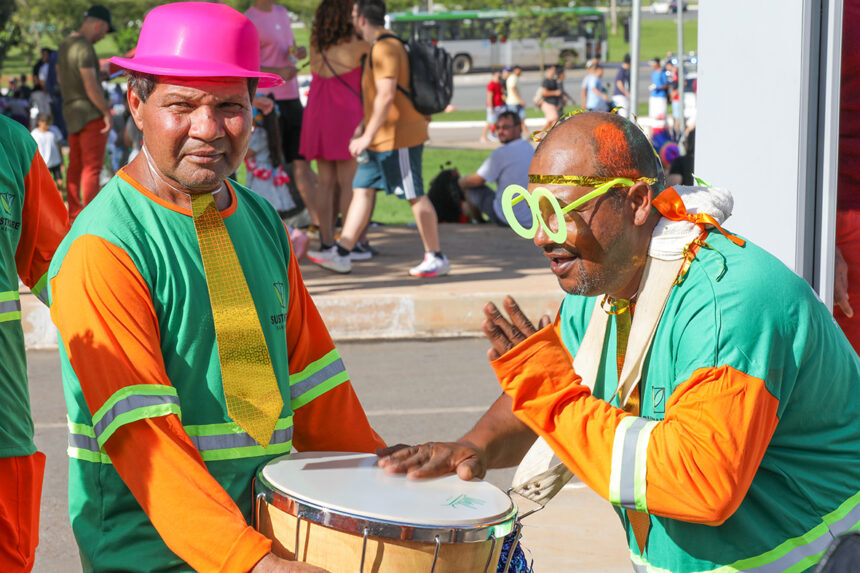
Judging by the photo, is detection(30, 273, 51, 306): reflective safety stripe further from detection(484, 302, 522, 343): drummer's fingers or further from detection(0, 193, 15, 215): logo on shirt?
detection(484, 302, 522, 343): drummer's fingers

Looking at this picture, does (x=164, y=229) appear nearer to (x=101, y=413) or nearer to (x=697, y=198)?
(x=101, y=413)

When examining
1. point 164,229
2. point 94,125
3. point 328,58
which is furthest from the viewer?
point 94,125

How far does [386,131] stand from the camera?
28.8 feet

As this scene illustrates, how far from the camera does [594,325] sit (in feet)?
9.15

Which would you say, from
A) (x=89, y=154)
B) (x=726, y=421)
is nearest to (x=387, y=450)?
(x=726, y=421)

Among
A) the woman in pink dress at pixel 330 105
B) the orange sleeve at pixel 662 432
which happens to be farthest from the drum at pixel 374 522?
the woman in pink dress at pixel 330 105

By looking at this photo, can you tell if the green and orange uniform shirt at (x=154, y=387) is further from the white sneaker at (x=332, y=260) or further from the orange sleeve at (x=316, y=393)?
the white sneaker at (x=332, y=260)

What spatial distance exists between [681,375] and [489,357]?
411 mm

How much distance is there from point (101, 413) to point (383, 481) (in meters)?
0.64

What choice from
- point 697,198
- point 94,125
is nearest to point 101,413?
point 697,198

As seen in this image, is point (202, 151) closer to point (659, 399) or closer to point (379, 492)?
point (379, 492)

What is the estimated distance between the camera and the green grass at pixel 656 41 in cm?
5848

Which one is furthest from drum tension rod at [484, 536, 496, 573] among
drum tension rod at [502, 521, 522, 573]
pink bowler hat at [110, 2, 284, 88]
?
pink bowler hat at [110, 2, 284, 88]

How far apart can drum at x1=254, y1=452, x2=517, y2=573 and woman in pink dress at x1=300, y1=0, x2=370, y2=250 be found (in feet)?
22.3
